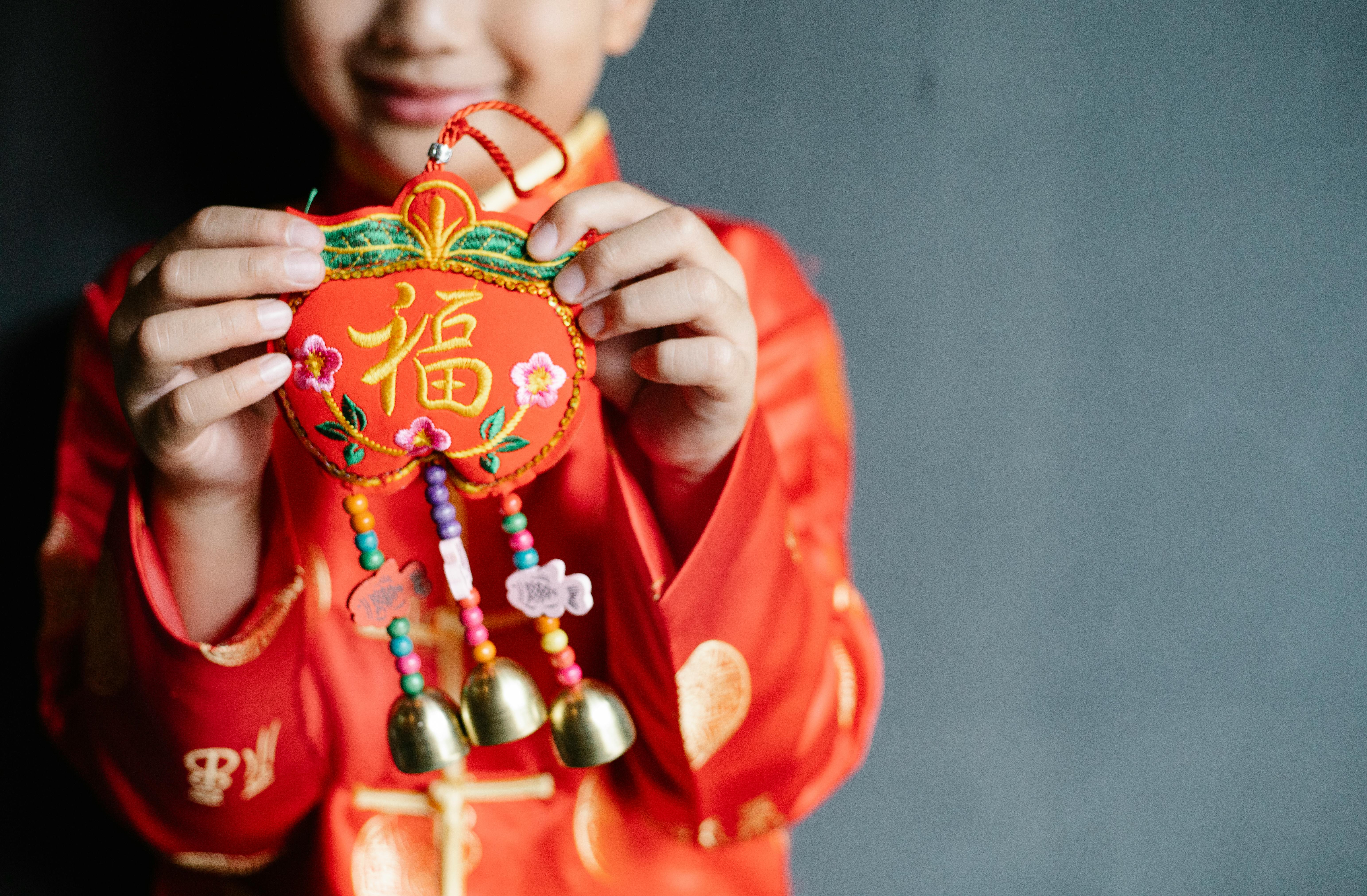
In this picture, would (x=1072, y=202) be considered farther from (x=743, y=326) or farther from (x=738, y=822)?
(x=738, y=822)

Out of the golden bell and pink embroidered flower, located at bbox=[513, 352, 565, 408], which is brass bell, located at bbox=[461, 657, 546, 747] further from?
pink embroidered flower, located at bbox=[513, 352, 565, 408]

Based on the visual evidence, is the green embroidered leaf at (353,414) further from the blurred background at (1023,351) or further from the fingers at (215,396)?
the blurred background at (1023,351)

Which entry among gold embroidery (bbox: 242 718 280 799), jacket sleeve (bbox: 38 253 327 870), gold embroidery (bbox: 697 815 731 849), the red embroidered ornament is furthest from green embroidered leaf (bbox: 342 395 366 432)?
gold embroidery (bbox: 697 815 731 849)

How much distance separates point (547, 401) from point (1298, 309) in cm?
95

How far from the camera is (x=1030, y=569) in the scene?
40.5 inches

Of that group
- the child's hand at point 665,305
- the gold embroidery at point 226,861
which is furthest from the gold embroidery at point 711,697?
the gold embroidery at point 226,861

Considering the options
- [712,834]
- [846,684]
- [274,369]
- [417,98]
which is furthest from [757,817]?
[417,98]

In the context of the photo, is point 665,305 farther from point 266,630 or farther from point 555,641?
point 266,630

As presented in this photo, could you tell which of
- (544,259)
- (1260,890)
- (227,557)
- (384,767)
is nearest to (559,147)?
(544,259)

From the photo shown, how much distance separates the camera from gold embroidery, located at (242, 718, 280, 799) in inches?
23.5

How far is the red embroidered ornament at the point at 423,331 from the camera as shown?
0.50 meters

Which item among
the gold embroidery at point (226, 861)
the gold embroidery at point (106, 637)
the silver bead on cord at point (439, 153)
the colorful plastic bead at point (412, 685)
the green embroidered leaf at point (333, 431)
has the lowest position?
the gold embroidery at point (226, 861)

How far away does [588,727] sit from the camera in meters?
0.55

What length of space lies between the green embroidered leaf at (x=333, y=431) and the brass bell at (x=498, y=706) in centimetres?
16
